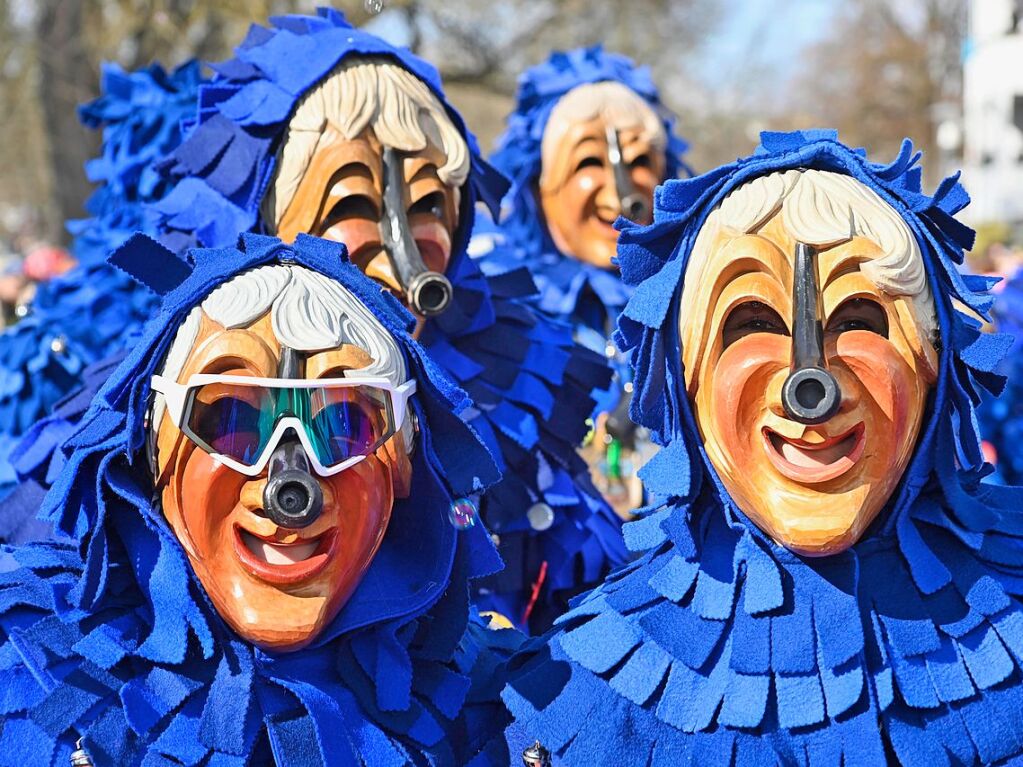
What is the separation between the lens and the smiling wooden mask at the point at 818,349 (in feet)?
8.00

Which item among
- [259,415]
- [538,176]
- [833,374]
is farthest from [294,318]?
[538,176]

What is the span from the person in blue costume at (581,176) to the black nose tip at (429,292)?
1.37 m

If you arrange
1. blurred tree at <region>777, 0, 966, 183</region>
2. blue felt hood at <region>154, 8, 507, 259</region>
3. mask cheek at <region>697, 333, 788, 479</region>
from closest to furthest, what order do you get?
mask cheek at <region>697, 333, 788, 479</region>
blue felt hood at <region>154, 8, 507, 259</region>
blurred tree at <region>777, 0, 966, 183</region>

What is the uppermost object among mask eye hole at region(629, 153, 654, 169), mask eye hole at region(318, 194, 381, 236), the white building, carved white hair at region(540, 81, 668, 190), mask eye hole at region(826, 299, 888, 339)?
the white building

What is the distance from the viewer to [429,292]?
338 centimetres

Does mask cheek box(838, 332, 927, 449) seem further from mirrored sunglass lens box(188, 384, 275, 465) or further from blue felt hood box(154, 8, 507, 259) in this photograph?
blue felt hood box(154, 8, 507, 259)

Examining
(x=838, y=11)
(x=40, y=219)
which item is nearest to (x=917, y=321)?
(x=40, y=219)

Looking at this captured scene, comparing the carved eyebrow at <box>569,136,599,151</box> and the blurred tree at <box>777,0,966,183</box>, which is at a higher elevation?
the blurred tree at <box>777,0,966,183</box>

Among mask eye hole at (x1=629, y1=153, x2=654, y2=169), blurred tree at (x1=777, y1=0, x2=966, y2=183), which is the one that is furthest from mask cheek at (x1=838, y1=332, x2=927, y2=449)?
blurred tree at (x1=777, y1=0, x2=966, y2=183)

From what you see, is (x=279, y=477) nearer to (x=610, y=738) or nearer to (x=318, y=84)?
(x=610, y=738)

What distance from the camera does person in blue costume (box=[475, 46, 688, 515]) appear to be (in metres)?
5.11

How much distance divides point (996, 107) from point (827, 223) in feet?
73.5

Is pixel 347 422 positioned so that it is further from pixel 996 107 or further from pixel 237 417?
pixel 996 107

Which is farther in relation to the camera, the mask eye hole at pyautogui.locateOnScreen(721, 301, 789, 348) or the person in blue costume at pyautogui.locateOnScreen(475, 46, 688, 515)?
the person in blue costume at pyautogui.locateOnScreen(475, 46, 688, 515)
